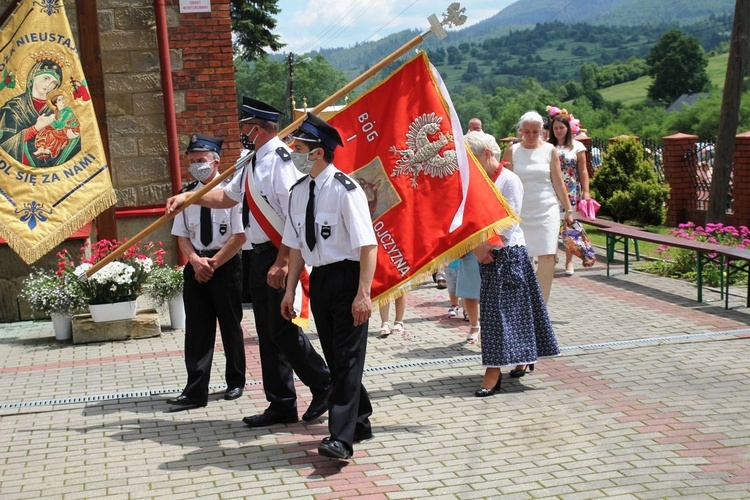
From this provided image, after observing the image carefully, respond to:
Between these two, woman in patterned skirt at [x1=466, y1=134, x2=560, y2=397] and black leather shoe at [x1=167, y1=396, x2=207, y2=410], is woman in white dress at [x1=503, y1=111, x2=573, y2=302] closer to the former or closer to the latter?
woman in patterned skirt at [x1=466, y1=134, x2=560, y2=397]

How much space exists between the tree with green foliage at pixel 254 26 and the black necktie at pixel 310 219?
44012 millimetres

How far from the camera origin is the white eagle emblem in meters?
6.83

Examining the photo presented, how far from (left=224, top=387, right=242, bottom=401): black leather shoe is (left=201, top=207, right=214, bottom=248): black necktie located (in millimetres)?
1074

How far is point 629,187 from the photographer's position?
1991cm

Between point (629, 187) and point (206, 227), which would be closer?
point (206, 227)

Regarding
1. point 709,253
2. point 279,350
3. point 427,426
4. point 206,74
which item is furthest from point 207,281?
point 709,253

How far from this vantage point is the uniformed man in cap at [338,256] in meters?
5.89

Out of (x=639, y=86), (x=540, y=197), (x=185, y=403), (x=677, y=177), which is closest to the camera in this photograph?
(x=185, y=403)

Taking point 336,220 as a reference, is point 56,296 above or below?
below

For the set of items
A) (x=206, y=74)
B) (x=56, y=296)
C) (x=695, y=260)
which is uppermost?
(x=206, y=74)

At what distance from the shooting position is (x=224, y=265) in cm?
745

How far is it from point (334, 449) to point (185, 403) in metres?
1.90

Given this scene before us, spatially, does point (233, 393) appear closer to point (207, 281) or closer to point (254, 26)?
point (207, 281)

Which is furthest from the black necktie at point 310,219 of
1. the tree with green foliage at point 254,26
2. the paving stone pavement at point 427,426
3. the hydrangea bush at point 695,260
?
the tree with green foliage at point 254,26
